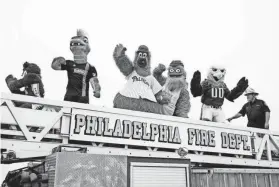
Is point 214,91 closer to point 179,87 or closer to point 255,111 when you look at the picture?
point 179,87

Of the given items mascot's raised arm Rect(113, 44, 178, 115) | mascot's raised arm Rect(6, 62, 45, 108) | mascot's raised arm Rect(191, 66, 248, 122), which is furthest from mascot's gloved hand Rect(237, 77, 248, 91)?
mascot's raised arm Rect(6, 62, 45, 108)

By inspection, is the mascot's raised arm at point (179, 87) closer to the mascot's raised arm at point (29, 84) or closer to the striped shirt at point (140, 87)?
the striped shirt at point (140, 87)

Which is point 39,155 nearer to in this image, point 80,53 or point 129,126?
point 129,126

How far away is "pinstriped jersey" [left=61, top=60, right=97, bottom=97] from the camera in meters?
4.73

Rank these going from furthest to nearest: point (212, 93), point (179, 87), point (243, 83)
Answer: point (243, 83) → point (212, 93) → point (179, 87)

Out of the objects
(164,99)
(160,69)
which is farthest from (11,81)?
(160,69)

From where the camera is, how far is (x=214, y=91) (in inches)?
237

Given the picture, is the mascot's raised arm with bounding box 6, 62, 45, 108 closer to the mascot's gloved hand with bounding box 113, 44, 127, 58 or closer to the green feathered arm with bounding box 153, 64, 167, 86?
the mascot's gloved hand with bounding box 113, 44, 127, 58

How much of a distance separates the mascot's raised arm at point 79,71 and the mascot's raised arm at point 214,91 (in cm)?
200

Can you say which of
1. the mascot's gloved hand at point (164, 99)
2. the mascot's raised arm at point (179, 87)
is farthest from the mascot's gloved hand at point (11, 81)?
the mascot's raised arm at point (179, 87)

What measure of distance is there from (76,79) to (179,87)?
2006 millimetres

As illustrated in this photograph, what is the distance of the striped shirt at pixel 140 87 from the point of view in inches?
205

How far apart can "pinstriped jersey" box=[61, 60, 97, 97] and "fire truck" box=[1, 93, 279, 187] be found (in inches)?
21.2

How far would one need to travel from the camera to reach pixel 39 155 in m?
3.55
